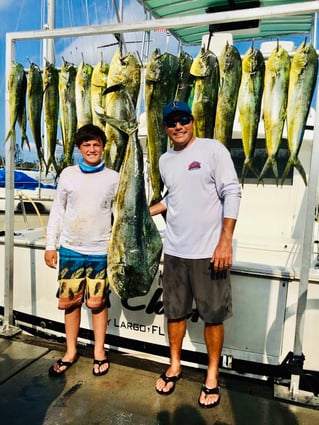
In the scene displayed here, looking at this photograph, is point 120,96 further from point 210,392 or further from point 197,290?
point 210,392

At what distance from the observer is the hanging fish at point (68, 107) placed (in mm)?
3049

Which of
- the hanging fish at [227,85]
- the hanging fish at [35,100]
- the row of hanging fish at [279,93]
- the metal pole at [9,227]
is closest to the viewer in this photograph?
the row of hanging fish at [279,93]

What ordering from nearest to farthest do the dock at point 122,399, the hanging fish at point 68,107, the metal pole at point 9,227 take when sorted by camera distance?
1. the dock at point 122,399
2. the hanging fish at point 68,107
3. the metal pole at point 9,227

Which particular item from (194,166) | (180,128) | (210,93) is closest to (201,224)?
(194,166)

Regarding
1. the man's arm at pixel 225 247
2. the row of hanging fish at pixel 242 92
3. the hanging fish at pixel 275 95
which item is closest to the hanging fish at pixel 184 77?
the row of hanging fish at pixel 242 92

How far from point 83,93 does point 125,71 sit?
41cm

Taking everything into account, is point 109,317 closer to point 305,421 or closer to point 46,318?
point 46,318

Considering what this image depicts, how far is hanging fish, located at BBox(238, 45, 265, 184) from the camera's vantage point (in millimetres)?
2621

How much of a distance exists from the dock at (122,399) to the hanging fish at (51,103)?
1601 millimetres

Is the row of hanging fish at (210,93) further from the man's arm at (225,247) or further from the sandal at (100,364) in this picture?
the sandal at (100,364)

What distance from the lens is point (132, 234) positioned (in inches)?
107

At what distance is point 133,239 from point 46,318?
163 centimetres

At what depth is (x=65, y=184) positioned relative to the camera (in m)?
2.86

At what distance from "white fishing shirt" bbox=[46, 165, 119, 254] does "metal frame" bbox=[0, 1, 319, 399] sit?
3.05ft
